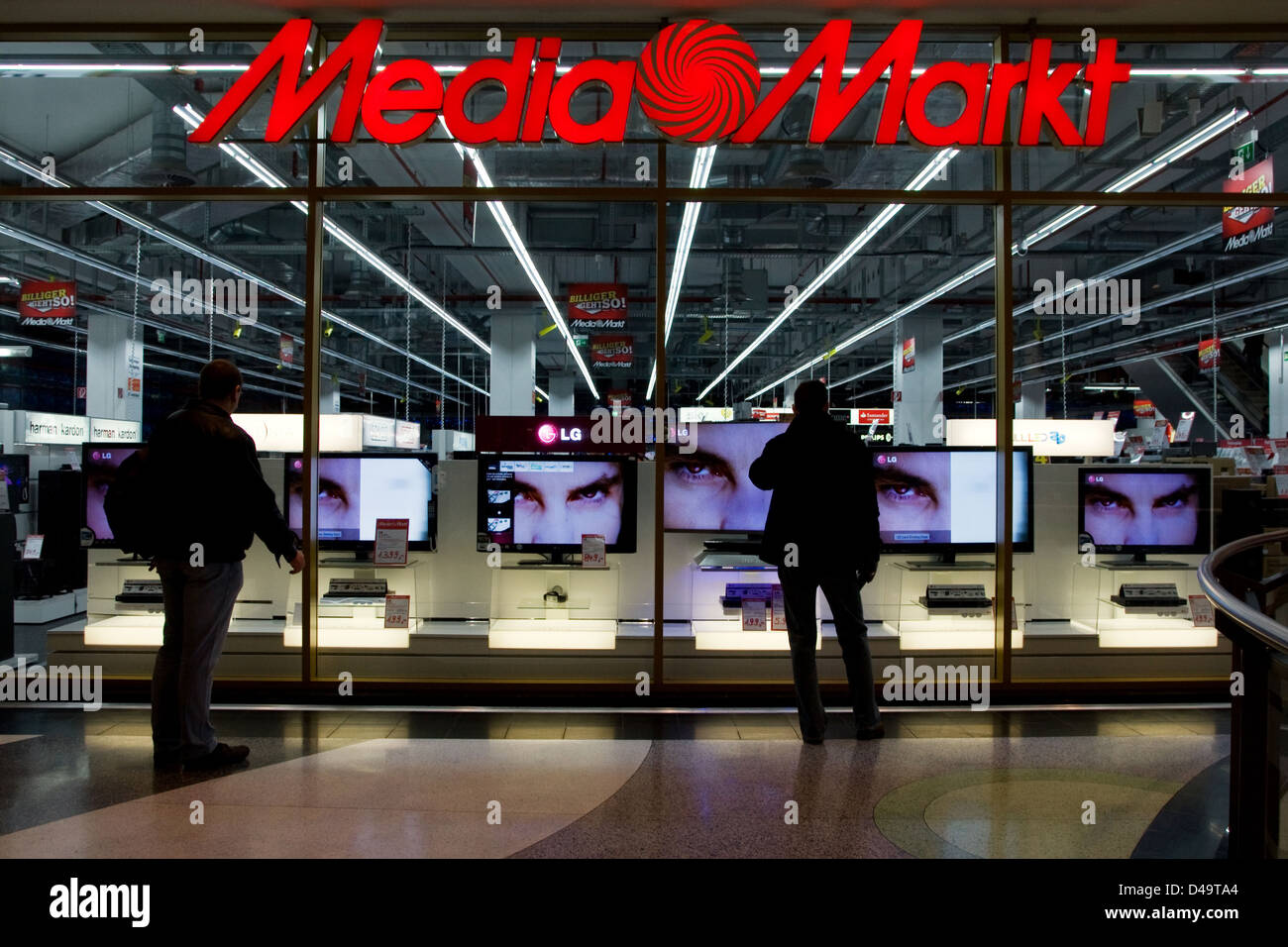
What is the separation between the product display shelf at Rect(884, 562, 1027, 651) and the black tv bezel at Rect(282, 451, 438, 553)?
8.84 feet

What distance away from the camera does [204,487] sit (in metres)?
3.47

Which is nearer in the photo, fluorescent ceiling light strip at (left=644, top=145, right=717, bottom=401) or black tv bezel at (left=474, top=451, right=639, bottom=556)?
black tv bezel at (left=474, top=451, right=639, bottom=556)

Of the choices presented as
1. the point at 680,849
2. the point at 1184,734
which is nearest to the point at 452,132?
the point at 680,849

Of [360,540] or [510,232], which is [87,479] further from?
[510,232]

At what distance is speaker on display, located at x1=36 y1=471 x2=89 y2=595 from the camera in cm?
664

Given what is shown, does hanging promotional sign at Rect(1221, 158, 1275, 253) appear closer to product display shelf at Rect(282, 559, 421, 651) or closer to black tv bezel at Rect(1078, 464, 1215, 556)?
black tv bezel at Rect(1078, 464, 1215, 556)

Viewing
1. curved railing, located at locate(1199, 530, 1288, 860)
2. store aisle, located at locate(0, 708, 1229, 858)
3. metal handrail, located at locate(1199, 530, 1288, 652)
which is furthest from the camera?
Result: store aisle, located at locate(0, 708, 1229, 858)

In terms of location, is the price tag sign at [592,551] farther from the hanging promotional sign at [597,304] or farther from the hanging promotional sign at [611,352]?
the hanging promotional sign at [611,352]

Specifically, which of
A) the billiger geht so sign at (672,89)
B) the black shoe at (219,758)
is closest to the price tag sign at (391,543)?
the black shoe at (219,758)

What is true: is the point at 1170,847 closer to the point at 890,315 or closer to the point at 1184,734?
the point at 1184,734

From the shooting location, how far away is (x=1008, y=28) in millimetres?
4781

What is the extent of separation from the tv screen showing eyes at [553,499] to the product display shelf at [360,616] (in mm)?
634

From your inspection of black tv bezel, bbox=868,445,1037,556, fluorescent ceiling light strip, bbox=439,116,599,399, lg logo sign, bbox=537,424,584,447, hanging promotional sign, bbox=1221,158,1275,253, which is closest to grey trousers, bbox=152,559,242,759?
lg logo sign, bbox=537,424,584,447

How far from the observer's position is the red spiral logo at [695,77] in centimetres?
456
